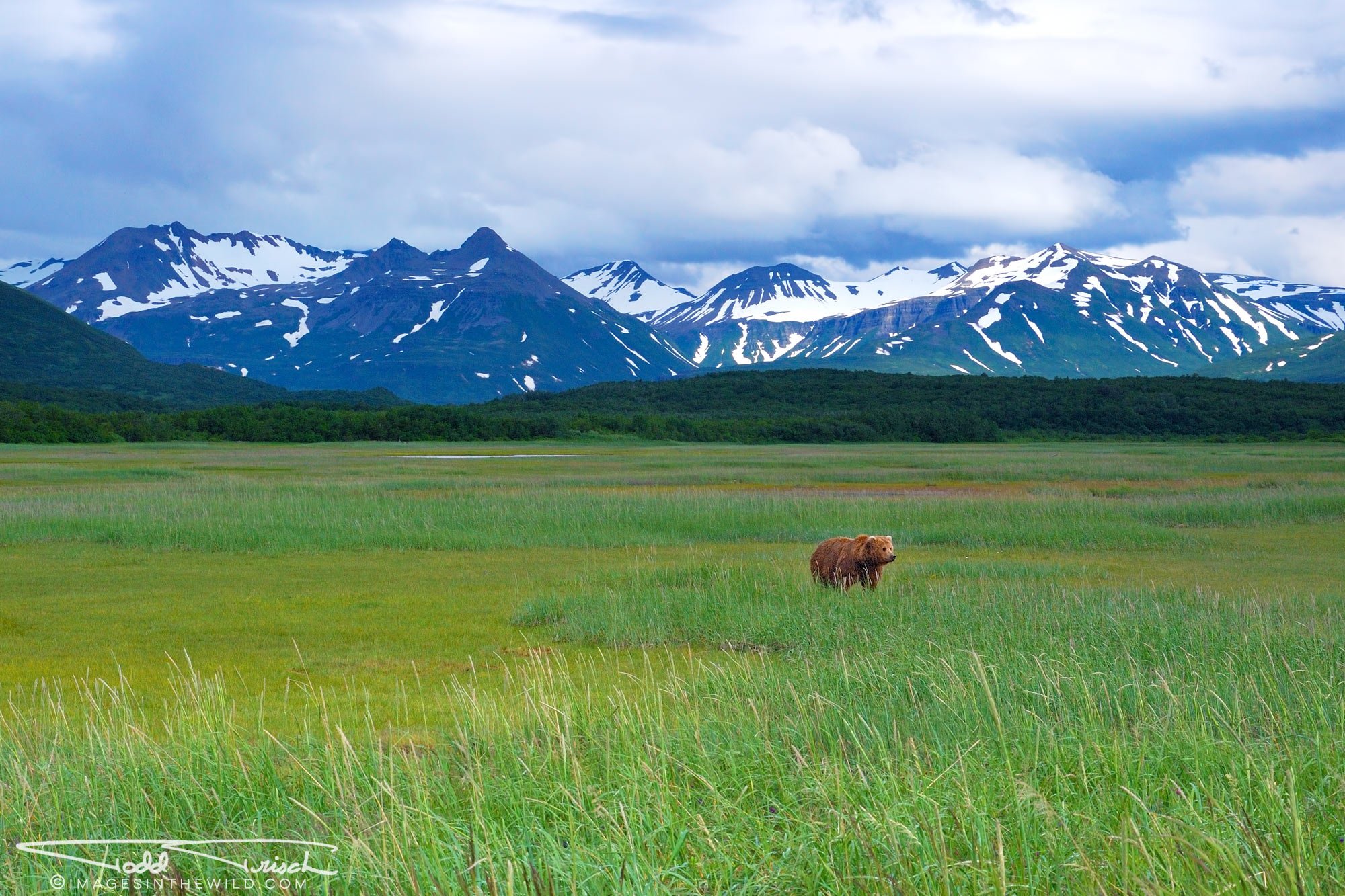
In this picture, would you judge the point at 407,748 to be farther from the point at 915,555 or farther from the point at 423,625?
the point at 915,555

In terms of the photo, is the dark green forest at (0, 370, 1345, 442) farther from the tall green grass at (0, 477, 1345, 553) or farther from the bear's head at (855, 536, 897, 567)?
the bear's head at (855, 536, 897, 567)

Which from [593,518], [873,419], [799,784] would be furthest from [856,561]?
[873,419]

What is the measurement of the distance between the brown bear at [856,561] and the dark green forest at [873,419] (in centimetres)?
8790

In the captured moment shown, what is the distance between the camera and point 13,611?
16.5 meters

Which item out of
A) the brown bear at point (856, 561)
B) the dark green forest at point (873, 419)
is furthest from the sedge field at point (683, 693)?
the dark green forest at point (873, 419)

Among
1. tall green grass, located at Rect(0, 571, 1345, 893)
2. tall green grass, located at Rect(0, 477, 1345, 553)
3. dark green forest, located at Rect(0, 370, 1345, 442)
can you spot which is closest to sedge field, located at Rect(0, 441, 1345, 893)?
tall green grass, located at Rect(0, 571, 1345, 893)

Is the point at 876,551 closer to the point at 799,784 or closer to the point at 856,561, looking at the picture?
the point at 856,561

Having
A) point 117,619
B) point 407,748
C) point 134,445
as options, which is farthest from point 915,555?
point 134,445

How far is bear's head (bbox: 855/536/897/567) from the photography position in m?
15.9

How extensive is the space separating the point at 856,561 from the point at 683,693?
354 inches

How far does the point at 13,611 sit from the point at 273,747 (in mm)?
11011

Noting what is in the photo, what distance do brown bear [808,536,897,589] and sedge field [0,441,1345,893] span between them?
571 mm

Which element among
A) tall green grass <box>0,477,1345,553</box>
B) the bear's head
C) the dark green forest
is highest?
the dark green forest

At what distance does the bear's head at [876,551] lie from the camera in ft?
52.0
